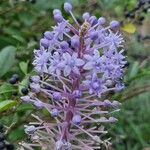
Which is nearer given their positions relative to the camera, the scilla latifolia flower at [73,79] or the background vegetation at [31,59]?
the scilla latifolia flower at [73,79]

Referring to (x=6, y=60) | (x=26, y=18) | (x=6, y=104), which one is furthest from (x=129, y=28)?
(x=6, y=104)

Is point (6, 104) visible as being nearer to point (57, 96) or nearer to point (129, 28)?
point (57, 96)

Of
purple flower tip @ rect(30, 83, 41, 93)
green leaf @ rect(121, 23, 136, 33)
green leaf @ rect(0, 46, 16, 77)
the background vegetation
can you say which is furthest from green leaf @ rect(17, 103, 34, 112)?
green leaf @ rect(121, 23, 136, 33)

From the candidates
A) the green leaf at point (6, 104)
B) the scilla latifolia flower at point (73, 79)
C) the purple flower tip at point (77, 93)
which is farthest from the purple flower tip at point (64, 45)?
the green leaf at point (6, 104)

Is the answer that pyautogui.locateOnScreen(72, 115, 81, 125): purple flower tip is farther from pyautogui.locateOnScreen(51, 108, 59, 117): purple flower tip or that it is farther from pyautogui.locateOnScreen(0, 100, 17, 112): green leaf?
pyautogui.locateOnScreen(0, 100, 17, 112): green leaf

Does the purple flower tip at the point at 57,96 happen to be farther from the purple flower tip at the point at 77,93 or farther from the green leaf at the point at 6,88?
the green leaf at the point at 6,88

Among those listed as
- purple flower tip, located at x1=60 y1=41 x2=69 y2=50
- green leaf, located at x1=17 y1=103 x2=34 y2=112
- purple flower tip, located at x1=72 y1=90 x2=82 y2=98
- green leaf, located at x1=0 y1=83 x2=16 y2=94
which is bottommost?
green leaf, located at x1=17 y1=103 x2=34 y2=112
